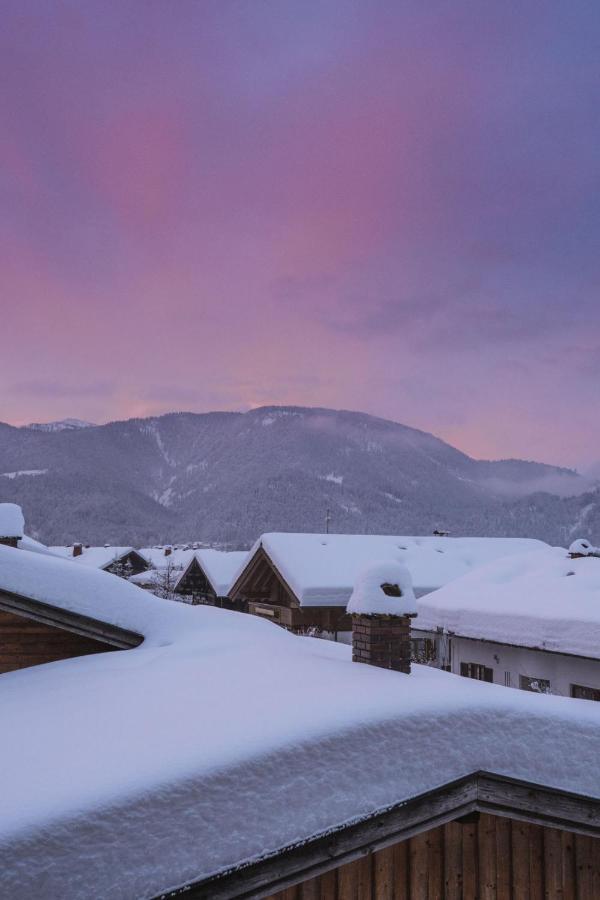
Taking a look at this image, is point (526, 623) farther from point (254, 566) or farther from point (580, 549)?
point (254, 566)

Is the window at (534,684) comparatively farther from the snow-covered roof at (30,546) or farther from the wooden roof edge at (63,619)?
the snow-covered roof at (30,546)

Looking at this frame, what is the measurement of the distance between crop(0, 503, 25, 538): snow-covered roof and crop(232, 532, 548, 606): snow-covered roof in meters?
8.77

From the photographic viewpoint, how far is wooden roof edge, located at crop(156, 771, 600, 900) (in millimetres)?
3660

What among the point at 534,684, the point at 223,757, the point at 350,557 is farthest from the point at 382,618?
the point at 350,557

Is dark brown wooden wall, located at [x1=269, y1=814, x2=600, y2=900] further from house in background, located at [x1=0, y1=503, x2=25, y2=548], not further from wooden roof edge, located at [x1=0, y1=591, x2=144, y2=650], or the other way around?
house in background, located at [x1=0, y1=503, x2=25, y2=548]

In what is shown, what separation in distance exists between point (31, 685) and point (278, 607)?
1475 centimetres

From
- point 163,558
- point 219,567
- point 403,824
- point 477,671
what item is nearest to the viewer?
point 403,824

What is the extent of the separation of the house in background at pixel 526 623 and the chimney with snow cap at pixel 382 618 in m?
5.06

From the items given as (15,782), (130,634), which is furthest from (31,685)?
(15,782)

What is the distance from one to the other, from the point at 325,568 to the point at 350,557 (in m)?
1.56

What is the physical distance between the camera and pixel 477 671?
44.5 ft

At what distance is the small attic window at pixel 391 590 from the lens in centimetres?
678

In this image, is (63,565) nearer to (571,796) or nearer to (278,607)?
(571,796)

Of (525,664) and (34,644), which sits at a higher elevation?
(34,644)
